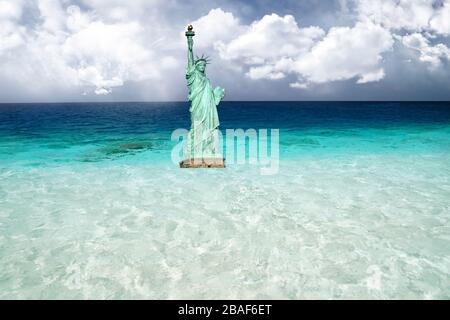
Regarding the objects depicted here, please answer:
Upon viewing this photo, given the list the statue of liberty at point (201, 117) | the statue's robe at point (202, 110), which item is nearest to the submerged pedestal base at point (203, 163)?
the statue of liberty at point (201, 117)

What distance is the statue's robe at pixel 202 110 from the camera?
9.67 m

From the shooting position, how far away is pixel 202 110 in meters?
9.89

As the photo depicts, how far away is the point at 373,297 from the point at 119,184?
749 cm

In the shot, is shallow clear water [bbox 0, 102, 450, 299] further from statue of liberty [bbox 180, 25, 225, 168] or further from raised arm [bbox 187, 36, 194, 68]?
raised arm [bbox 187, 36, 194, 68]

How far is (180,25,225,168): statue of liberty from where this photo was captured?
9.51 meters

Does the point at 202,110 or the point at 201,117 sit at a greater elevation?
the point at 202,110

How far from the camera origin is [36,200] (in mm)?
7852

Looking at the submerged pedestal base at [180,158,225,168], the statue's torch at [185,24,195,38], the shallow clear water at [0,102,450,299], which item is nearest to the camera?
the shallow clear water at [0,102,450,299]

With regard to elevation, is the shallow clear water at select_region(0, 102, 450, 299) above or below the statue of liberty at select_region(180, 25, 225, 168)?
below

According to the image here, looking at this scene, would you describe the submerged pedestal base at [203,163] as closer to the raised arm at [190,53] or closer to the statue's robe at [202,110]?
the statue's robe at [202,110]

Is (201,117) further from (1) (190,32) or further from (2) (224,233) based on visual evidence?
(2) (224,233)

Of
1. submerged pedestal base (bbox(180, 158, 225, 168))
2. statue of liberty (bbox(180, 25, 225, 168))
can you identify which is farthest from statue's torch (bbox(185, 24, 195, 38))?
submerged pedestal base (bbox(180, 158, 225, 168))

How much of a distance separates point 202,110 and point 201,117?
23 cm

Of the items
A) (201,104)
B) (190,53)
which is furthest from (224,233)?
(190,53)
